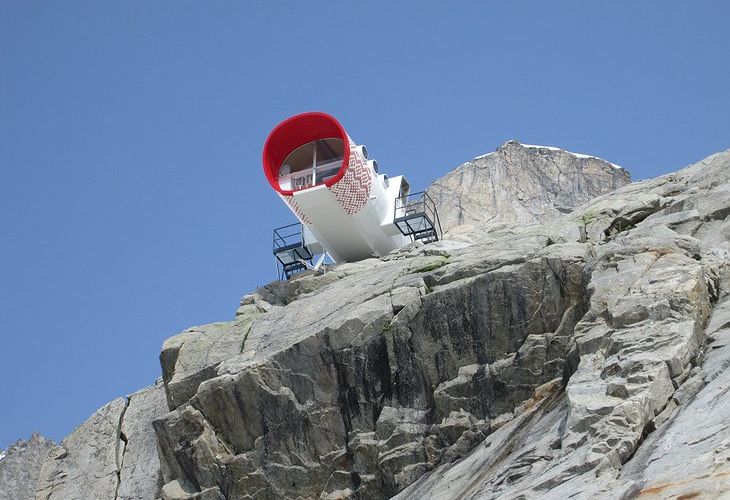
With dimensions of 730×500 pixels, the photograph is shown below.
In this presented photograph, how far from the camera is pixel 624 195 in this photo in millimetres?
39406

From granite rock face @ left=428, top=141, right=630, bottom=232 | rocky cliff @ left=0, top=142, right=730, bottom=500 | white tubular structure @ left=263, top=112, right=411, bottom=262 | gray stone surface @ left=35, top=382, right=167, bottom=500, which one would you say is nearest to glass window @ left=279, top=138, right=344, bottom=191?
white tubular structure @ left=263, top=112, right=411, bottom=262

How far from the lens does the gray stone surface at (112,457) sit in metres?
38.5

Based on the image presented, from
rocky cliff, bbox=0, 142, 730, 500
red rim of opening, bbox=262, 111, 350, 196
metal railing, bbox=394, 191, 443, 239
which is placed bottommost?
rocky cliff, bbox=0, 142, 730, 500

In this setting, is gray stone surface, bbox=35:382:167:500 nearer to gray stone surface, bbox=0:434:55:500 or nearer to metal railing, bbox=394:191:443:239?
gray stone surface, bbox=0:434:55:500

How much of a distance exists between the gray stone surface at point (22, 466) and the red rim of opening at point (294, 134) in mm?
13975

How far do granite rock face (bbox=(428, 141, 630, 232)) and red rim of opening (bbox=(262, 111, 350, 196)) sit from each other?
24.3 metres

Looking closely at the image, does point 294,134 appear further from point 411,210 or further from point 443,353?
point 443,353

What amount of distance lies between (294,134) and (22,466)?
1717cm

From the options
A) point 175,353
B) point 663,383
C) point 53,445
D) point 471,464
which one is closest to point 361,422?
point 471,464

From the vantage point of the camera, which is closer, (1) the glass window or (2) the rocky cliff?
(2) the rocky cliff

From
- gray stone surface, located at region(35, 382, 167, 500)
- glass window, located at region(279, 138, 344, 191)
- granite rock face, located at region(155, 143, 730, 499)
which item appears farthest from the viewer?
glass window, located at region(279, 138, 344, 191)

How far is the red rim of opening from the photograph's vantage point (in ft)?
155

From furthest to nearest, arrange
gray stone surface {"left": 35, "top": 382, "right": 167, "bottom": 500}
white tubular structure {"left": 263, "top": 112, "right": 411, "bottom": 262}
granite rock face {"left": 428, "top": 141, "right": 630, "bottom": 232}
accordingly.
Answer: granite rock face {"left": 428, "top": 141, "right": 630, "bottom": 232} < white tubular structure {"left": 263, "top": 112, "right": 411, "bottom": 262} < gray stone surface {"left": 35, "top": 382, "right": 167, "bottom": 500}

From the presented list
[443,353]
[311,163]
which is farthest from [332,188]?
[443,353]
